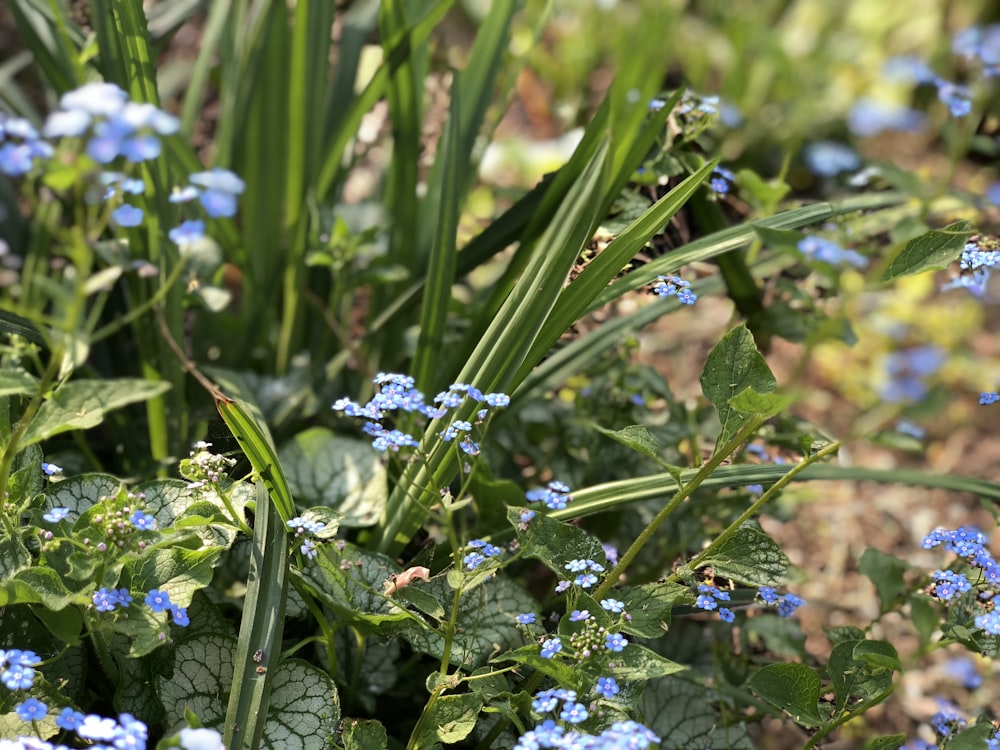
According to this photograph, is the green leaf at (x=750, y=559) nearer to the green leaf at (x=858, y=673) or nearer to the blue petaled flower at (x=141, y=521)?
the green leaf at (x=858, y=673)

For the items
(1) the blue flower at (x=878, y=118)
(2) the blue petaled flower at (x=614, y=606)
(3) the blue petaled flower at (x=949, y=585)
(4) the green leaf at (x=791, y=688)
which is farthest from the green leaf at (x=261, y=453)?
(1) the blue flower at (x=878, y=118)

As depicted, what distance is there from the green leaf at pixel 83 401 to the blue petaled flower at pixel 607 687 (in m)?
0.67

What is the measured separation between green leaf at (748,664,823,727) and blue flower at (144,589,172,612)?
2.71 ft

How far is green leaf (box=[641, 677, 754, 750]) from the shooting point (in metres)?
1.70

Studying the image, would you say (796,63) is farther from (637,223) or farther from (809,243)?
(809,243)

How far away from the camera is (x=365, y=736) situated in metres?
1.38

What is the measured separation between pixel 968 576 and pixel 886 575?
27 centimetres

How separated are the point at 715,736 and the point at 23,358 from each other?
55.2 inches

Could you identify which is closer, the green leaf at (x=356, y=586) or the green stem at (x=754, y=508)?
the green stem at (x=754, y=508)

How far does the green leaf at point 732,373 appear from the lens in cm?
136

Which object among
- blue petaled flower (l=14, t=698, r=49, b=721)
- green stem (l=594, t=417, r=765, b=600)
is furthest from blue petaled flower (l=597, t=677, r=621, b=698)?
blue petaled flower (l=14, t=698, r=49, b=721)

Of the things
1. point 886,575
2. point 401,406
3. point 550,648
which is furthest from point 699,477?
point 886,575

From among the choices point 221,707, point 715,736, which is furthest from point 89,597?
point 715,736

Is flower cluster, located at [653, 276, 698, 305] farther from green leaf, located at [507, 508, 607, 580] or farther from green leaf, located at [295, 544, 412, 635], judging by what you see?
green leaf, located at [295, 544, 412, 635]
